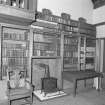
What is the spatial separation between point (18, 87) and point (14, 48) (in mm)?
1056

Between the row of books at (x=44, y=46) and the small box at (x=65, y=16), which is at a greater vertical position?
the small box at (x=65, y=16)

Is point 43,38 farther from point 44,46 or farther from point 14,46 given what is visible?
point 14,46

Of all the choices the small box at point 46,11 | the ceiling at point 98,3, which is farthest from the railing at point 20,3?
the ceiling at point 98,3

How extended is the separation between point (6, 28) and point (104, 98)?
3.47 metres

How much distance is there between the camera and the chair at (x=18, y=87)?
2.43m

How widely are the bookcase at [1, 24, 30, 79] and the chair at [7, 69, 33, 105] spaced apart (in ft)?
0.64

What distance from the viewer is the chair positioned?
243 cm

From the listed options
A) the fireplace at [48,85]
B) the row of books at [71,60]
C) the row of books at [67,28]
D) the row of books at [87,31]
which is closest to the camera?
the fireplace at [48,85]

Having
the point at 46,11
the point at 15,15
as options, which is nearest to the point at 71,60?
the point at 46,11

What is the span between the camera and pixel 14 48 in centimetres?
300

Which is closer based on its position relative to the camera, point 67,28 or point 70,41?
point 67,28

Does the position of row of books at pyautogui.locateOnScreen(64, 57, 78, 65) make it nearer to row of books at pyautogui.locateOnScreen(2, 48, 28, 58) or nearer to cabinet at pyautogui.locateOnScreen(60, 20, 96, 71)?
cabinet at pyautogui.locateOnScreen(60, 20, 96, 71)

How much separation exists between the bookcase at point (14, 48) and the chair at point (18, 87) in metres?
0.20

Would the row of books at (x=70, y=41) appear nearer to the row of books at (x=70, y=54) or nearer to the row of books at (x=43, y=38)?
the row of books at (x=70, y=54)
